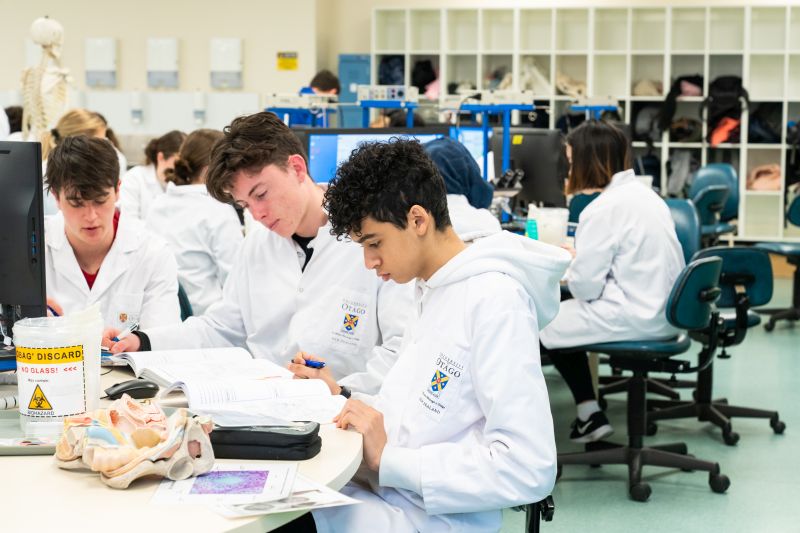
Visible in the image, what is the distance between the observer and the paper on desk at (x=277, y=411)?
155 centimetres

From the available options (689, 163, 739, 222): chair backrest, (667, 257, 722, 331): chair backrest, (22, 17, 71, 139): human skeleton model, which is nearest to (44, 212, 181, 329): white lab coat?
(667, 257, 722, 331): chair backrest

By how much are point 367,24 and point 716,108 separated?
3588mm

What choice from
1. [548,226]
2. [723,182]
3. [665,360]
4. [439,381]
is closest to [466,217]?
[439,381]

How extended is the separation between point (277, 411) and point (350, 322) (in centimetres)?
71

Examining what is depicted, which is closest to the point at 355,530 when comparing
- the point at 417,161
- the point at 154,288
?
the point at 417,161

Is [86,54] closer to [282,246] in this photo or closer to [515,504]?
[282,246]

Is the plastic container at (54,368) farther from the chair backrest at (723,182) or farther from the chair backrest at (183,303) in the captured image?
the chair backrest at (723,182)

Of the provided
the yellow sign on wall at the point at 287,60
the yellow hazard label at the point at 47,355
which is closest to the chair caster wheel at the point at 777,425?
the yellow hazard label at the point at 47,355

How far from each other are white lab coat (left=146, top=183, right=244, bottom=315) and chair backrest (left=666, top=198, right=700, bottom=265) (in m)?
2.07

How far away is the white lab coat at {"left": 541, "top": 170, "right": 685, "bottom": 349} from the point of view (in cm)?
362

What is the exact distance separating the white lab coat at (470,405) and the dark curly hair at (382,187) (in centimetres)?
13

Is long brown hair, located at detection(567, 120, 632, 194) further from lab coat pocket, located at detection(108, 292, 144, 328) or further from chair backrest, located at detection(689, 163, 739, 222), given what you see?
chair backrest, located at detection(689, 163, 739, 222)

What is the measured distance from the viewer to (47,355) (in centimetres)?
150

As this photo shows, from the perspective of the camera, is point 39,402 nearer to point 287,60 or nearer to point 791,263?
point 791,263
